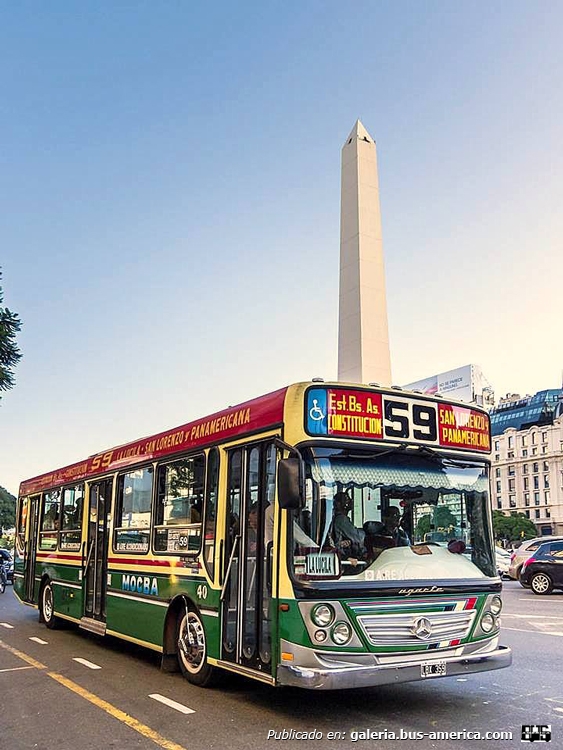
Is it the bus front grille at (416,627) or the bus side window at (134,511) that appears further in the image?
the bus side window at (134,511)

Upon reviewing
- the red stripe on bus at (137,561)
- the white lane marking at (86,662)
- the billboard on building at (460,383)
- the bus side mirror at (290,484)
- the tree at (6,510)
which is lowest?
the white lane marking at (86,662)

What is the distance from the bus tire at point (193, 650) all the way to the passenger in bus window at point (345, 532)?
2018mm

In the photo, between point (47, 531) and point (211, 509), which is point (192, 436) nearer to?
point (211, 509)

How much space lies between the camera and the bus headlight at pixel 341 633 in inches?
233

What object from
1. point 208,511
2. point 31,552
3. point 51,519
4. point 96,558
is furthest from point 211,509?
point 31,552

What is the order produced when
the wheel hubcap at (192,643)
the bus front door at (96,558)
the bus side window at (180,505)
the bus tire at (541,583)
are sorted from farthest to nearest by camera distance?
the bus tire at (541,583) → the bus front door at (96,558) → the bus side window at (180,505) → the wheel hubcap at (192,643)

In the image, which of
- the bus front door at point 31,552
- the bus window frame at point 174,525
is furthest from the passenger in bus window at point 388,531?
the bus front door at point 31,552

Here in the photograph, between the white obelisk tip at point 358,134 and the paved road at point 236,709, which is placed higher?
the white obelisk tip at point 358,134

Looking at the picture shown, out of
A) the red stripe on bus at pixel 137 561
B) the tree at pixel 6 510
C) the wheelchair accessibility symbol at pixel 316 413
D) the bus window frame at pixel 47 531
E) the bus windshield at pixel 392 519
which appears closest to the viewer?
the bus windshield at pixel 392 519

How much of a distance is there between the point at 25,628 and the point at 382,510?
8797 millimetres

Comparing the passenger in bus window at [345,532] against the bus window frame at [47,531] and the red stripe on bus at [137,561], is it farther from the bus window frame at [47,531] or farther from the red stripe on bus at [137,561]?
the bus window frame at [47,531]

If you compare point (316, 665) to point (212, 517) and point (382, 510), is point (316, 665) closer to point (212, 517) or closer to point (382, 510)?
point (382, 510)

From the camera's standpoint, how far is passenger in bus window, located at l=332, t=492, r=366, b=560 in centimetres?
618

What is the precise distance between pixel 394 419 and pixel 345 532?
113cm
